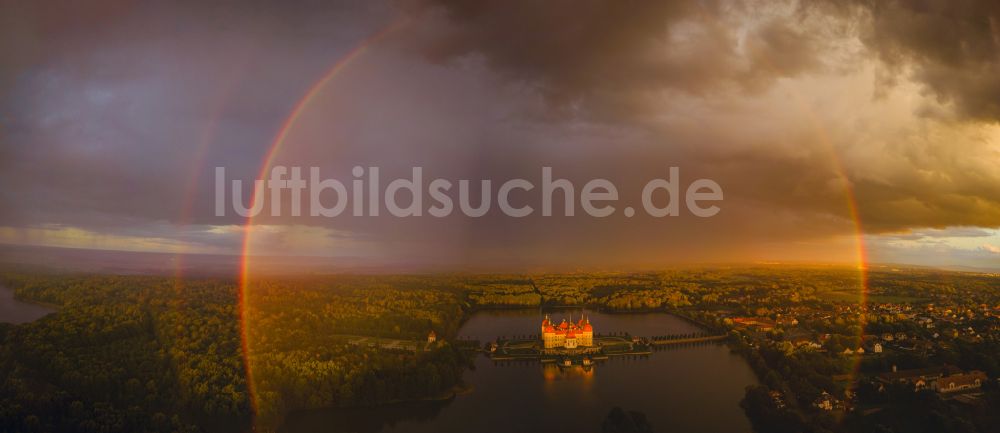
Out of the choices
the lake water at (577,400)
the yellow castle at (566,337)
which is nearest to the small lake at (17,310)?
the lake water at (577,400)

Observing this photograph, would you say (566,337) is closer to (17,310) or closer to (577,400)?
(577,400)

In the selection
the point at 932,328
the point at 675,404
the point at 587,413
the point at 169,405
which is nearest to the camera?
the point at 169,405

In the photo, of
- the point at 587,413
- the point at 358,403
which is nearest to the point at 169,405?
the point at 358,403

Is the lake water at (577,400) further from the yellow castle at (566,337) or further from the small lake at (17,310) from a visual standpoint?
the small lake at (17,310)

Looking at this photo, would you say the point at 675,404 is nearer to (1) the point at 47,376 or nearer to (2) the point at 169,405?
(2) the point at 169,405

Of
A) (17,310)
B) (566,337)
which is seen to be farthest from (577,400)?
(17,310)

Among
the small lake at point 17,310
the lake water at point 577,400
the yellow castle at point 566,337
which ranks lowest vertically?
the lake water at point 577,400

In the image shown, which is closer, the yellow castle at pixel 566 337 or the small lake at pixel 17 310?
the small lake at pixel 17 310
